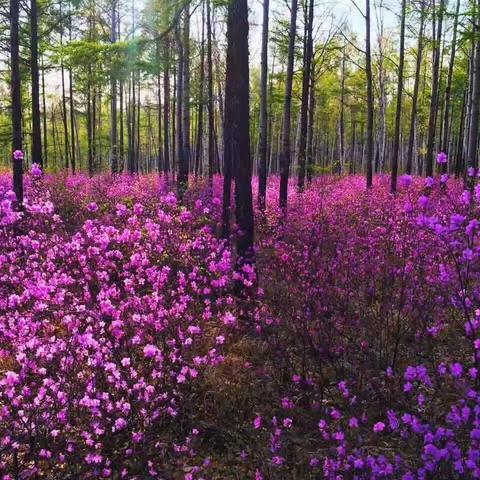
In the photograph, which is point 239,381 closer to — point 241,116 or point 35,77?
point 241,116

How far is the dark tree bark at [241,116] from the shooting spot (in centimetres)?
643

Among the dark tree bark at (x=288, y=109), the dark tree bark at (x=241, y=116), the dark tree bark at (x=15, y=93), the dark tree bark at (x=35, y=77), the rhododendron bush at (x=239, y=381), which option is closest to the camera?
the rhododendron bush at (x=239, y=381)

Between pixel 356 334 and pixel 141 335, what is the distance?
2388 millimetres

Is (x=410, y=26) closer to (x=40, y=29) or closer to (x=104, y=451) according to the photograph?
(x=40, y=29)

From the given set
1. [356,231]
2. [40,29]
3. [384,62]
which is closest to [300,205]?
[356,231]

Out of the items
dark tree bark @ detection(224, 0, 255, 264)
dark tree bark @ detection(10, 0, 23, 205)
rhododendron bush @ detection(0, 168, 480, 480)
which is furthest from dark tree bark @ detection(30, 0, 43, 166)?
dark tree bark @ detection(224, 0, 255, 264)

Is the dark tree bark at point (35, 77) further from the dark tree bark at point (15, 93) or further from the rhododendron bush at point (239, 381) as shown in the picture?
the rhododendron bush at point (239, 381)

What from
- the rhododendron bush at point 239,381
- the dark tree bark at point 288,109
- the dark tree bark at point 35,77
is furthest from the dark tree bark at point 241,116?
the dark tree bark at point 35,77

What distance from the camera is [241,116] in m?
6.56

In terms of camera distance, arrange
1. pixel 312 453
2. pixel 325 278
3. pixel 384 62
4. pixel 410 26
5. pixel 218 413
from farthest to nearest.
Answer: pixel 384 62 < pixel 410 26 < pixel 325 278 < pixel 218 413 < pixel 312 453

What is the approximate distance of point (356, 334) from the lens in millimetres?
5547

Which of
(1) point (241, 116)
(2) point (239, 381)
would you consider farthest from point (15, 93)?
(2) point (239, 381)

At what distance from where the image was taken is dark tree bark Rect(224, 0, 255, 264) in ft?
21.1

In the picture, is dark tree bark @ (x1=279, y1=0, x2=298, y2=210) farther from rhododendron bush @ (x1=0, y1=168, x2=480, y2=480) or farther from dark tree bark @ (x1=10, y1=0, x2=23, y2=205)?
dark tree bark @ (x1=10, y1=0, x2=23, y2=205)
